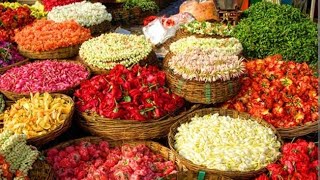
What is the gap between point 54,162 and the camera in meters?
3.27

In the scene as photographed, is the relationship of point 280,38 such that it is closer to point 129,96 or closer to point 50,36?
point 129,96

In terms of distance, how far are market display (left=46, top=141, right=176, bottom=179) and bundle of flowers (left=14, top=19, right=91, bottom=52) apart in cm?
172

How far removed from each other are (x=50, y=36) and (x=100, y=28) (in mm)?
1118

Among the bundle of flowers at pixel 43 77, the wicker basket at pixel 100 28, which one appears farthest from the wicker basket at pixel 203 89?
the wicker basket at pixel 100 28

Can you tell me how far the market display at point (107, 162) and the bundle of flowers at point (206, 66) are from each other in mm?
752

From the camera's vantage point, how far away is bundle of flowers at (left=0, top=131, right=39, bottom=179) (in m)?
2.69

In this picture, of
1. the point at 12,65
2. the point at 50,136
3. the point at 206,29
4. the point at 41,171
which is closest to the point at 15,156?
the point at 41,171

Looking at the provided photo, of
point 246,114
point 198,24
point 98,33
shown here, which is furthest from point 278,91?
point 98,33

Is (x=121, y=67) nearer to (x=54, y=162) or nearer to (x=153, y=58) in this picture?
(x=153, y=58)

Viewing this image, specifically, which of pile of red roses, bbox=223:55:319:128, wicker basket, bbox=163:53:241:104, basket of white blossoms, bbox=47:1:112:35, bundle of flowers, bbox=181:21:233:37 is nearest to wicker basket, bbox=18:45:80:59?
basket of white blossoms, bbox=47:1:112:35

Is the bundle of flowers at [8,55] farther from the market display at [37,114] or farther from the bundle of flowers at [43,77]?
the market display at [37,114]

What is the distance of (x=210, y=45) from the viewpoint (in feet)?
15.1

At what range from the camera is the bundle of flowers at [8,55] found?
482 cm

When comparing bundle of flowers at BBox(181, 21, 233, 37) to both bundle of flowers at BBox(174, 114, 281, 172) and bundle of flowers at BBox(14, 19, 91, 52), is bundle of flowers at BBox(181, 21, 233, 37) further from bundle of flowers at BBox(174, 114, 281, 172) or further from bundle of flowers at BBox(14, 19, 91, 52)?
bundle of flowers at BBox(174, 114, 281, 172)
